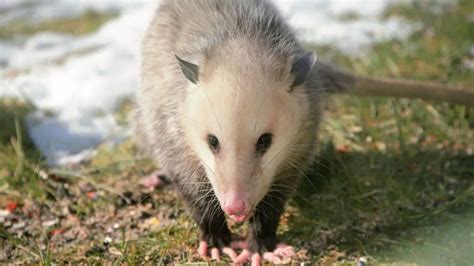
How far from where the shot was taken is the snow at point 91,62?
3.95 metres

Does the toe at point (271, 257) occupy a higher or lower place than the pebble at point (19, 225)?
higher

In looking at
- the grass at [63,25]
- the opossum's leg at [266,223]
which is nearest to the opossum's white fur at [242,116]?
the opossum's leg at [266,223]

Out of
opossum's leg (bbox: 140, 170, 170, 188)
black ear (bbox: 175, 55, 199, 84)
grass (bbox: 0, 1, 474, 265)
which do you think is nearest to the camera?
black ear (bbox: 175, 55, 199, 84)

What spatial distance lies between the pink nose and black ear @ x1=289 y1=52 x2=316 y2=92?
512mm

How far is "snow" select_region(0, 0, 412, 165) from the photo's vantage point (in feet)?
13.0

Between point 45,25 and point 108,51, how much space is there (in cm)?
124

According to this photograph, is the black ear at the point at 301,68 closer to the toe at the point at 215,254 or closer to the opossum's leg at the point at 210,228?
the opossum's leg at the point at 210,228

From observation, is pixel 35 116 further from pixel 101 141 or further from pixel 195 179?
pixel 195 179

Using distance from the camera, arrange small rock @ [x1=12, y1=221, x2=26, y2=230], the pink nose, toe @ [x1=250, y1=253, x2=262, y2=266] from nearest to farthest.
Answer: the pink nose
toe @ [x1=250, y1=253, x2=262, y2=266]
small rock @ [x1=12, y1=221, x2=26, y2=230]

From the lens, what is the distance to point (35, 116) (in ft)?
13.5

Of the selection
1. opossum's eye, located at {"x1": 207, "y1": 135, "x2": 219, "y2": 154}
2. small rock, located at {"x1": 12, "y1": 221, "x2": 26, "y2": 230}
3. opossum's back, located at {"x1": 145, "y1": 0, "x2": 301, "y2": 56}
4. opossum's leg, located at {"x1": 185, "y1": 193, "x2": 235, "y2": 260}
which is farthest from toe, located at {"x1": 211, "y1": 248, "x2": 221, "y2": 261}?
small rock, located at {"x1": 12, "y1": 221, "x2": 26, "y2": 230}

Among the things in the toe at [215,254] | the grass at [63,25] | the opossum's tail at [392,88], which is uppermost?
the opossum's tail at [392,88]

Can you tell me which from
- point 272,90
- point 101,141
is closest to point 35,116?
point 101,141

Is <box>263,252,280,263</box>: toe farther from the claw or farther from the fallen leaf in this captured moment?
the fallen leaf
